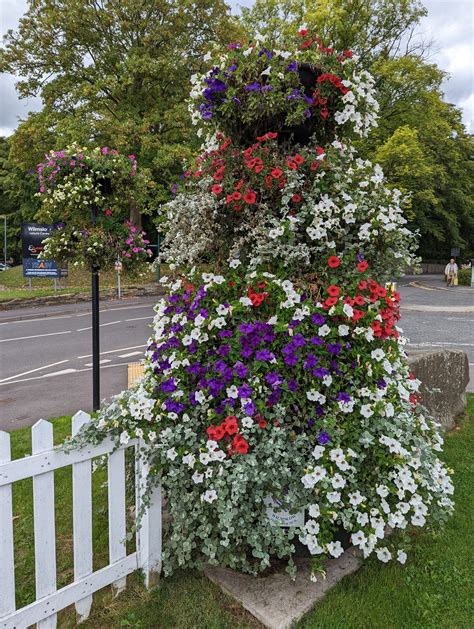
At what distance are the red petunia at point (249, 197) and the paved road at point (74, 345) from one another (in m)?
4.01

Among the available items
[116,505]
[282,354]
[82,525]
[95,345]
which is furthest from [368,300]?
[95,345]

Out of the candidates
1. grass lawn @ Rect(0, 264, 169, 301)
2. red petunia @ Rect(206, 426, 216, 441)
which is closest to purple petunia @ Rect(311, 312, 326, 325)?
red petunia @ Rect(206, 426, 216, 441)

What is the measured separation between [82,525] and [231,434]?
30.4 inches

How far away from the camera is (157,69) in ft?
59.8

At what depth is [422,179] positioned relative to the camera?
21922 mm

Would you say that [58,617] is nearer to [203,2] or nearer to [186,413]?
[186,413]

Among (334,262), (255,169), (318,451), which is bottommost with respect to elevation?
(318,451)

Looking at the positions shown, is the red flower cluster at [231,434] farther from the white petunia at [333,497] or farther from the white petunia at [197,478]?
the white petunia at [333,497]

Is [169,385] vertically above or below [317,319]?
below

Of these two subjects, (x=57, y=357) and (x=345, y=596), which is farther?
(x=57, y=357)

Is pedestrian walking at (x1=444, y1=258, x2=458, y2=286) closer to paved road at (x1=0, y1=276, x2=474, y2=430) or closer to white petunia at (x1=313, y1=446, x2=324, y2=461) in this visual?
paved road at (x1=0, y1=276, x2=474, y2=430)

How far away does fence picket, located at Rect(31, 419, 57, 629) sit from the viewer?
1.95m

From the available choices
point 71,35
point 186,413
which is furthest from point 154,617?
point 71,35

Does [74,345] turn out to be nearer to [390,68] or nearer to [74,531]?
[74,531]
